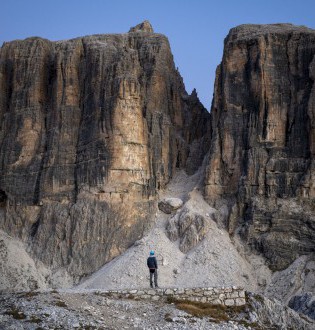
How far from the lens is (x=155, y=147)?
242 ft

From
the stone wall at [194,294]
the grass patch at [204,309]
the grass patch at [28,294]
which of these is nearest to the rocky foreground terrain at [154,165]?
the stone wall at [194,294]

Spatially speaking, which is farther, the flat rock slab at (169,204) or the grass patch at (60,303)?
Result: the flat rock slab at (169,204)

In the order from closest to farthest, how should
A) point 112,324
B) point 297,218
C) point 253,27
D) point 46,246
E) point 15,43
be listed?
point 112,324 → point 297,218 → point 46,246 → point 253,27 → point 15,43

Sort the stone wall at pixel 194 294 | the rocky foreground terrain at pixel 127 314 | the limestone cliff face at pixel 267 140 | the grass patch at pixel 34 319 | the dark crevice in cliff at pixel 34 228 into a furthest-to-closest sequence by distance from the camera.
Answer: the dark crevice in cliff at pixel 34 228
the limestone cliff face at pixel 267 140
the stone wall at pixel 194 294
the rocky foreground terrain at pixel 127 314
the grass patch at pixel 34 319

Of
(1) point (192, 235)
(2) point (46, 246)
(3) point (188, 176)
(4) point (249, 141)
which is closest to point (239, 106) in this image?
(4) point (249, 141)

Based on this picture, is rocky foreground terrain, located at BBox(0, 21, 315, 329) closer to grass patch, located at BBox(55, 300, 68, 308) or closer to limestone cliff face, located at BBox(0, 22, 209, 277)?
limestone cliff face, located at BBox(0, 22, 209, 277)

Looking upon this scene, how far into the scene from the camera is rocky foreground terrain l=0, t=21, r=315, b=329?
62.9 m

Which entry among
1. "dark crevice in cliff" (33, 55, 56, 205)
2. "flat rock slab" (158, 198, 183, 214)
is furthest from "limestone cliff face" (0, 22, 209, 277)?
"flat rock slab" (158, 198, 183, 214)

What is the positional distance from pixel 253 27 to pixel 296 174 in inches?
616

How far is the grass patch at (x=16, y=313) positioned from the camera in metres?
34.0

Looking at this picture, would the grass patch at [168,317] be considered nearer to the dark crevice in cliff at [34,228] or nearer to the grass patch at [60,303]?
the grass patch at [60,303]

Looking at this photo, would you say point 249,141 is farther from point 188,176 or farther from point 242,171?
point 188,176

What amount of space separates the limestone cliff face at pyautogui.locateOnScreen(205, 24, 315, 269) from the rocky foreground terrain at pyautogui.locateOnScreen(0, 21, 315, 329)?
0.35 ft

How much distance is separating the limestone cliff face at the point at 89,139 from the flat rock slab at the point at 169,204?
1178 millimetres
